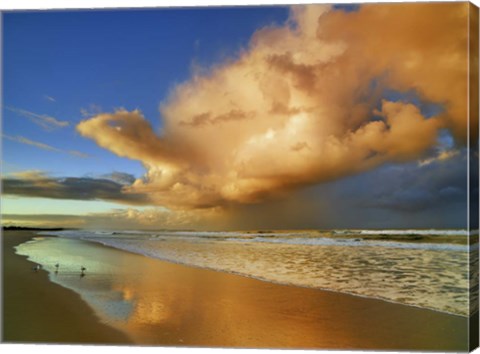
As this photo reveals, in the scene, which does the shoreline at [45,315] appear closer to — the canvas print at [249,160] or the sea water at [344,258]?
the canvas print at [249,160]

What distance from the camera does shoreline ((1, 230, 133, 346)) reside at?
504 centimetres

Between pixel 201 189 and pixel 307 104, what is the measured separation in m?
1.26

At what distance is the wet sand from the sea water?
22 cm

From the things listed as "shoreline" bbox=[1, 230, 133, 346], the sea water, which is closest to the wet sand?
"shoreline" bbox=[1, 230, 133, 346]

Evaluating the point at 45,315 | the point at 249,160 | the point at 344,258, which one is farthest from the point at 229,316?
the point at 344,258

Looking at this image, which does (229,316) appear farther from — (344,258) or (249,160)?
(344,258)

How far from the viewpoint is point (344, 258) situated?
6836 mm

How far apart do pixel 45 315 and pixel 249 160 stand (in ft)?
7.49

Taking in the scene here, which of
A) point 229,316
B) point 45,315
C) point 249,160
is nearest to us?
point 229,316

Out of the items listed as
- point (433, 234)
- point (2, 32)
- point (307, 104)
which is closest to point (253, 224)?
point (307, 104)

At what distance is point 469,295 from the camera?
473 cm

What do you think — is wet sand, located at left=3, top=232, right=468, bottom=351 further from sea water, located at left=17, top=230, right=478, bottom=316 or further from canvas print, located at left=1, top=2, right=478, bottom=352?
sea water, located at left=17, top=230, right=478, bottom=316

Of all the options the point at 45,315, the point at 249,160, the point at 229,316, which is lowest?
the point at 45,315

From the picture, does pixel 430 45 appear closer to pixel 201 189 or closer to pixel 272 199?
pixel 272 199
